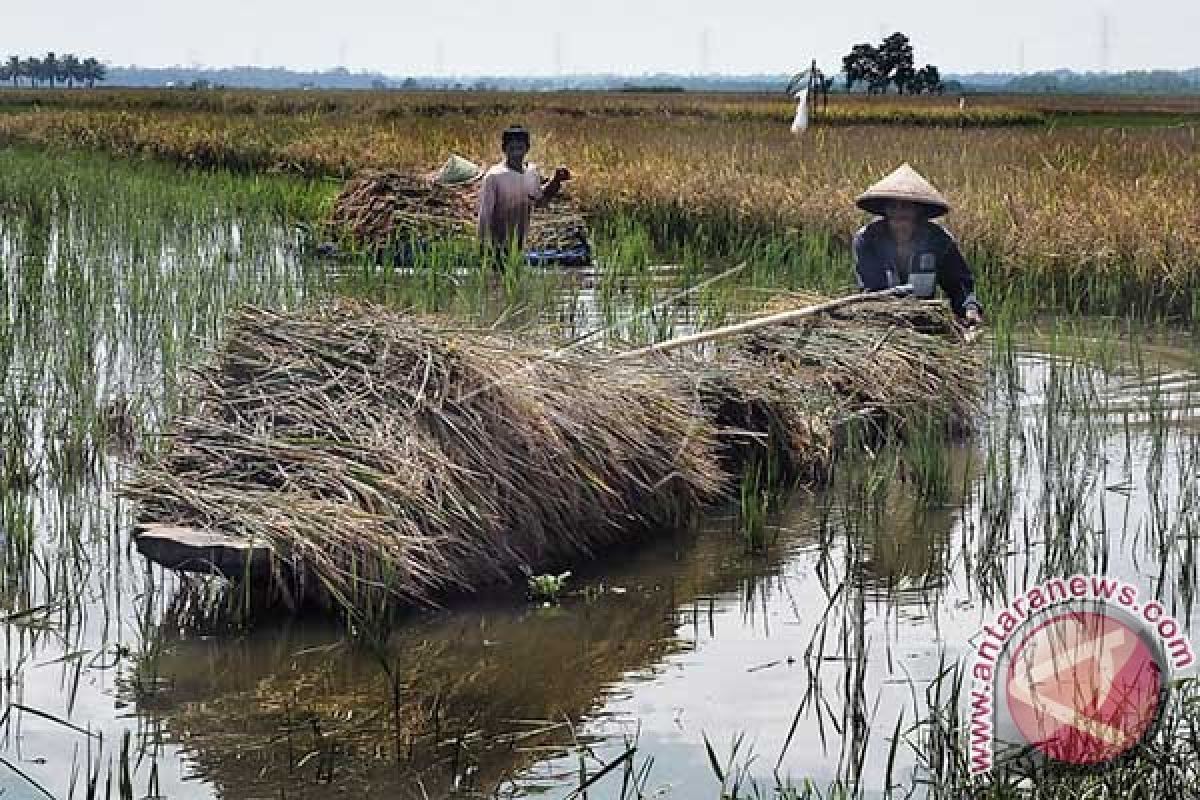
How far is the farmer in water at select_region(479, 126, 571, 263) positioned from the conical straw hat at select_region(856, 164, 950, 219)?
94.3 inches

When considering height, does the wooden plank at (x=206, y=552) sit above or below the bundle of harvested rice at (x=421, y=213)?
below

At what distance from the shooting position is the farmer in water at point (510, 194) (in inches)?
382

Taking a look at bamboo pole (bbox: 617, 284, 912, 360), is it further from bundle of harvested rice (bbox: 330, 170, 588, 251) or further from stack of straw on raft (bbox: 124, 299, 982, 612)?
bundle of harvested rice (bbox: 330, 170, 588, 251)

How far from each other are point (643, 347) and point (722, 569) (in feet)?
4.31

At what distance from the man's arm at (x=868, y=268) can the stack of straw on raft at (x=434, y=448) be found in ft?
4.75

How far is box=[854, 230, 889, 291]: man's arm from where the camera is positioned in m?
7.80

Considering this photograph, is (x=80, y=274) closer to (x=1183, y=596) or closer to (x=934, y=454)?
(x=934, y=454)

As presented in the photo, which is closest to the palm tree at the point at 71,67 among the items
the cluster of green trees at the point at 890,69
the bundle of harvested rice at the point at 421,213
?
the cluster of green trees at the point at 890,69

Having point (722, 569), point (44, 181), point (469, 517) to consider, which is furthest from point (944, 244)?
point (44, 181)

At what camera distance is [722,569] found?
18.2 feet

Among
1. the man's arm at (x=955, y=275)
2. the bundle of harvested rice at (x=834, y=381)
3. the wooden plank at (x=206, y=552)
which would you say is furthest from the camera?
the man's arm at (x=955, y=275)

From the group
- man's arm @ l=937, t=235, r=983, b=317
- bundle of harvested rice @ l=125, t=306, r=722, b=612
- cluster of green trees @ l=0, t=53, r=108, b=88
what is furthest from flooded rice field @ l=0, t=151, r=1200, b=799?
cluster of green trees @ l=0, t=53, r=108, b=88

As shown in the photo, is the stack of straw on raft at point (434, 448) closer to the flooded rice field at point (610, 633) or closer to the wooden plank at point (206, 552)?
the wooden plank at point (206, 552)

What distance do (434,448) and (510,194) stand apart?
15.8 feet
